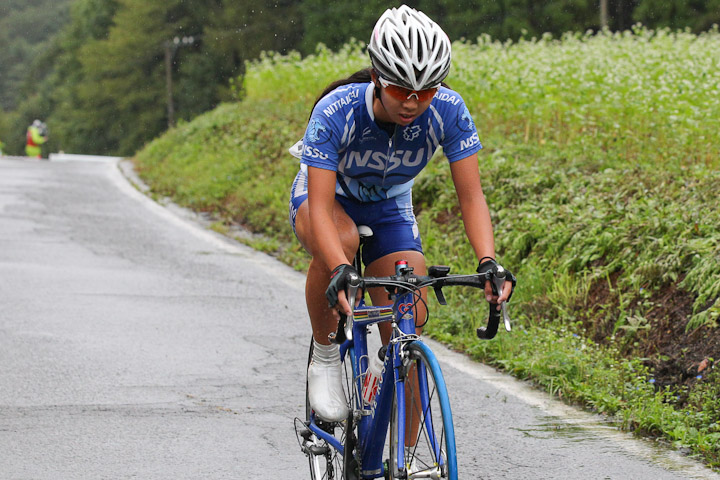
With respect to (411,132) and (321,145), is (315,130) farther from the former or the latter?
(411,132)

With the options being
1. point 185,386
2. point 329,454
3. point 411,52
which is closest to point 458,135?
point 411,52

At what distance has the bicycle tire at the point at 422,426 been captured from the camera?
309cm

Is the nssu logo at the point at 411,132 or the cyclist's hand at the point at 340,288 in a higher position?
the nssu logo at the point at 411,132

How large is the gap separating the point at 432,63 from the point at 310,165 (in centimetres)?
59

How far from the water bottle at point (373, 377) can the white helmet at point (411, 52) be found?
968 mm

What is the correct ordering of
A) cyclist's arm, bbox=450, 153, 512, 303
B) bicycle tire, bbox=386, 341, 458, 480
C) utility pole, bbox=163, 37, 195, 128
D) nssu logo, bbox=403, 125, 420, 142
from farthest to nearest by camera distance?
utility pole, bbox=163, 37, 195, 128 → nssu logo, bbox=403, 125, 420, 142 → cyclist's arm, bbox=450, 153, 512, 303 → bicycle tire, bbox=386, 341, 458, 480

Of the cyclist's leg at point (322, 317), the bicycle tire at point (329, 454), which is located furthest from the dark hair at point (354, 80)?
the bicycle tire at point (329, 454)

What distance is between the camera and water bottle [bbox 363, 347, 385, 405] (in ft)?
11.7

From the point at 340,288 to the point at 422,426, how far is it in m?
0.54

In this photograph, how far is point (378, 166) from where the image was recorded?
149 inches

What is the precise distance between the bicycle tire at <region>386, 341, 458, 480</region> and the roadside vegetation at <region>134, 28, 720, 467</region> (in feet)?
6.96

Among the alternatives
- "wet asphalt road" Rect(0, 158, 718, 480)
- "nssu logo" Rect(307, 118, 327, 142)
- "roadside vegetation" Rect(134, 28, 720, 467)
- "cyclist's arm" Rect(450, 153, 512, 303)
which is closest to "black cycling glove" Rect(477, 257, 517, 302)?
"cyclist's arm" Rect(450, 153, 512, 303)

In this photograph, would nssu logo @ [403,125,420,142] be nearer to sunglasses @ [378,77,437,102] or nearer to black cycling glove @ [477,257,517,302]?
sunglasses @ [378,77,437,102]

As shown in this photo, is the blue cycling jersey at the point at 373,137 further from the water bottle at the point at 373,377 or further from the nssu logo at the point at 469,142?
the water bottle at the point at 373,377
